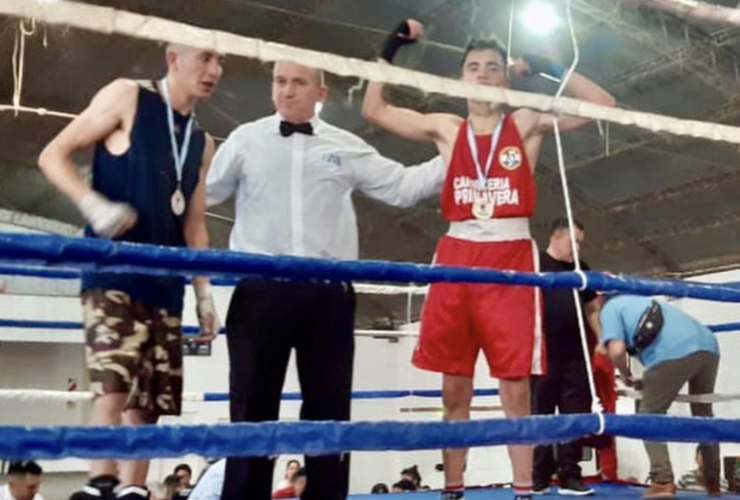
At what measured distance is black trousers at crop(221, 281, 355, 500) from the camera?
1696mm

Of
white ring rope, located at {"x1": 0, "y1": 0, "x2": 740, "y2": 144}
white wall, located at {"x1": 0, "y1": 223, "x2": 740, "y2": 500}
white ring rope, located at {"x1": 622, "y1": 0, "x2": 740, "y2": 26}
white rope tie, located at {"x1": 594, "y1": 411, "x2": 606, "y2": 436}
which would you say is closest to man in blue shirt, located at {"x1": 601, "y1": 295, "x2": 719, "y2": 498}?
white ring rope, located at {"x1": 0, "y1": 0, "x2": 740, "y2": 144}

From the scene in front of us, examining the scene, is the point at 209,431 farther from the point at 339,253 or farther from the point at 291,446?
the point at 339,253

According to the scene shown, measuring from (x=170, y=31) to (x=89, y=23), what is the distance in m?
0.14

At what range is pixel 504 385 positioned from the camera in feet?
6.82

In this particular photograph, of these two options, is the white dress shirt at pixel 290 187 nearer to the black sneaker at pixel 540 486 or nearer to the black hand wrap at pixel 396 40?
the black hand wrap at pixel 396 40

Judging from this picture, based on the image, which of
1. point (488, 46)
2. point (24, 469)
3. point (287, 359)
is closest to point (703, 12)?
point (488, 46)

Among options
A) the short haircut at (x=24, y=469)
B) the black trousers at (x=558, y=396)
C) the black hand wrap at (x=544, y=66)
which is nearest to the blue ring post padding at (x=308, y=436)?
A: the black hand wrap at (x=544, y=66)

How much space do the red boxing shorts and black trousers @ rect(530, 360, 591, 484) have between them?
118 cm

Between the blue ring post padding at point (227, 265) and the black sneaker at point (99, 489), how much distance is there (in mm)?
365

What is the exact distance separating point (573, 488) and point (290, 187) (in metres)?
1.77

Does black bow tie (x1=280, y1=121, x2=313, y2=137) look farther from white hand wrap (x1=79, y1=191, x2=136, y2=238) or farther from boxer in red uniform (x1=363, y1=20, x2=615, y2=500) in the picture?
white hand wrap (x1=79, y1=191, x2=136, y2=238)

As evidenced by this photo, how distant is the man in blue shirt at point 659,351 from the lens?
309cm

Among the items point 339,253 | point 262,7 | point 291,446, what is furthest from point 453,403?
point 262,7

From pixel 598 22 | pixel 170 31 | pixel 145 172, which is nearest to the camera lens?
Result: pixel 170 31
